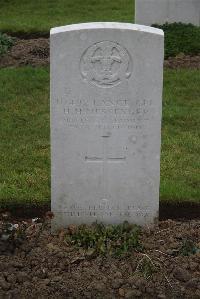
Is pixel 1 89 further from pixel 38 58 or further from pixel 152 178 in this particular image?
pixel 152 178

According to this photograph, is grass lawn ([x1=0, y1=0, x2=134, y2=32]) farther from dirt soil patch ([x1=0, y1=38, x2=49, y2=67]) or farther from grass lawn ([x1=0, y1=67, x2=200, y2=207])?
grass lawn ([x1=0, y1=67, x2=200, y2=207])

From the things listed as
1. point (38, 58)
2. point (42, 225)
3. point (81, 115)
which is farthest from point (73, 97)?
point (38, 58)

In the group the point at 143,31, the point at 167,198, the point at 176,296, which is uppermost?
the point at 143,31

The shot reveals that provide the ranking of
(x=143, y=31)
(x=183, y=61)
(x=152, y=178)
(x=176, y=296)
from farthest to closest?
(x=183, y=61) → (x=152, y=178) → (x=143, y=31) → (x=176, y=296)

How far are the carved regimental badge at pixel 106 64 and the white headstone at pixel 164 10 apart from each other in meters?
8.14

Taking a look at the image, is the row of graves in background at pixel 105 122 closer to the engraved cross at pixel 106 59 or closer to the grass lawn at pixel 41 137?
the engraved cross at pixel 106 59

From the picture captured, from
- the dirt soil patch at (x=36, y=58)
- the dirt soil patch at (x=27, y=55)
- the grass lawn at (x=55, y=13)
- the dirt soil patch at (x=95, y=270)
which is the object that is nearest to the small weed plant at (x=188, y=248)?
the dirt soil patch at (x=95, y=270)

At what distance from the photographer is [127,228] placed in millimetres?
5441

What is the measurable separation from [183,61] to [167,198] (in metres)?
5.05

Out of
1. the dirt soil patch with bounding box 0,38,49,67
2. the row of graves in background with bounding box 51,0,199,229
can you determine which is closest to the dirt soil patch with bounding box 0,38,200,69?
the dirt soil patch with bounding box 0,38,49,67

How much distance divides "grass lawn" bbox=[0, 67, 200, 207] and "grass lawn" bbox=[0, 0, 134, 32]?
14.3 feet

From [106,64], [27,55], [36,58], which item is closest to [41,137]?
[106,64]

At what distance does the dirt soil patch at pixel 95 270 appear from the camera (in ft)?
15.3

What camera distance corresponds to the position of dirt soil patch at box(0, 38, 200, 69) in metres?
10.7
